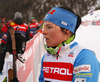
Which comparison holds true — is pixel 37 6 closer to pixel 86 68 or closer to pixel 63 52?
pixel 63 52

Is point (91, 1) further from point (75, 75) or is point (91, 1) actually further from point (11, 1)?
point (75, 75)

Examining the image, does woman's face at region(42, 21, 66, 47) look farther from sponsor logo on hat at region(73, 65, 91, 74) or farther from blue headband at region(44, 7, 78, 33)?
sponsor logo on hat at region(73, 65, 91, 74)

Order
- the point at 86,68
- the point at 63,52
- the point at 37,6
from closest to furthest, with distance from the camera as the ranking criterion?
the point at 86,68
the point at 63,52
the point at 37,6

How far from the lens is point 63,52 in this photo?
47.4 inches

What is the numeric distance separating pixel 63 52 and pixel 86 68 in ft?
0.82

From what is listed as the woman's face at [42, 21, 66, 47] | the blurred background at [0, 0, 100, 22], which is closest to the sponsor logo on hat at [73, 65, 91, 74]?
the woman's face at [42, 21, 66, 47]

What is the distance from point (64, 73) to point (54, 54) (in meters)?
0.20

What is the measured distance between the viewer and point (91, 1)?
6469 cm

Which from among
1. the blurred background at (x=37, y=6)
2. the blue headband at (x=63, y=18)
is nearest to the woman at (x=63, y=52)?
the blue headband at (x=63, y=18)

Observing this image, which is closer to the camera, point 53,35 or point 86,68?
point 86,68

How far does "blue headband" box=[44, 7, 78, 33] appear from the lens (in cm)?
123

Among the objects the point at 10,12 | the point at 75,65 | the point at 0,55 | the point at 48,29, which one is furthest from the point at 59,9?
the point at 10,12

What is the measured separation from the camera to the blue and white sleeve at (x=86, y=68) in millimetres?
1030

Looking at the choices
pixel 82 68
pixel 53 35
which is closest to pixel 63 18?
pixel 53 35
